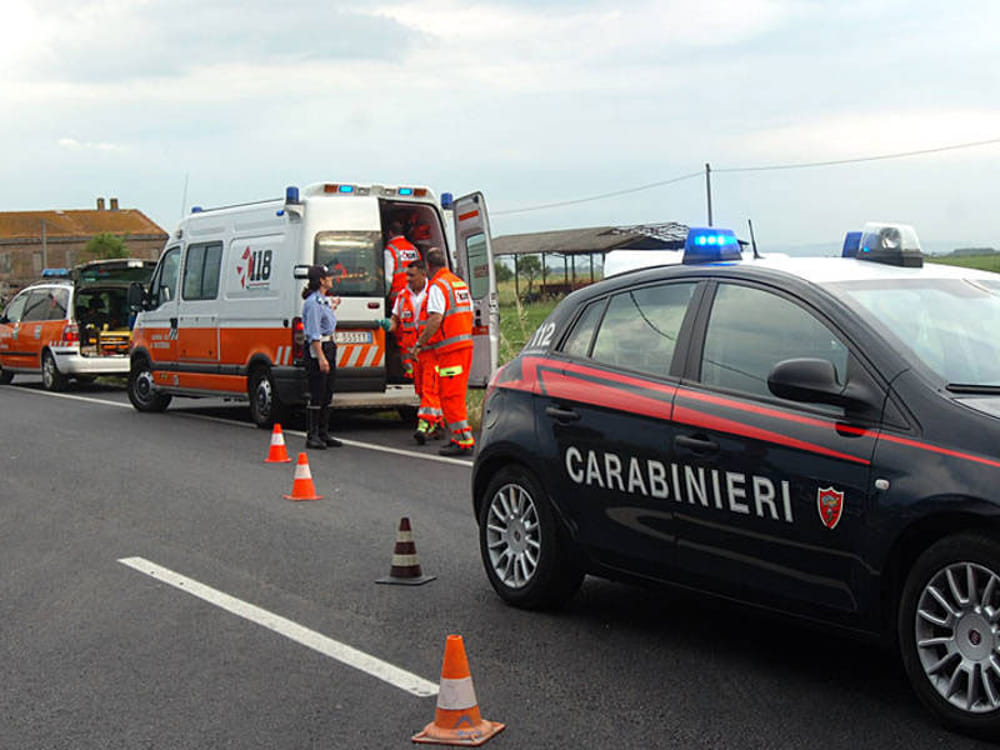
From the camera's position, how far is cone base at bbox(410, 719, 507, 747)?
4.58 metres

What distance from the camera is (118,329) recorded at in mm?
22516

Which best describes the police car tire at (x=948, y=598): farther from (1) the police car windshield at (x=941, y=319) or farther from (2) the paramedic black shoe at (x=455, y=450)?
(2) the paramedic black shoe at (x=455, y=450)

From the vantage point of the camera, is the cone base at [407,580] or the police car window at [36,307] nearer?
the cone base at [407,580]

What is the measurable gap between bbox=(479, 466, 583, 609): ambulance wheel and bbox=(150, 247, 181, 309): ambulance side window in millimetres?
10764

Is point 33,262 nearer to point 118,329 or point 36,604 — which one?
point 118,329

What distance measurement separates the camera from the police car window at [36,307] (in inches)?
898

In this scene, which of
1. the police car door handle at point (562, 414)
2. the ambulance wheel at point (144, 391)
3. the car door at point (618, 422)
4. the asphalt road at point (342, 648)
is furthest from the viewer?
the ambulance wheel at point (144, 391)

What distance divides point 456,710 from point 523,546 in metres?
1.87

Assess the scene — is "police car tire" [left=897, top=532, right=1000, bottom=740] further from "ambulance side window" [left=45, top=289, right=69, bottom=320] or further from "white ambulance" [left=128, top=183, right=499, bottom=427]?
"ambulance side window" [left=45, top=289, right=69, bottom=320]

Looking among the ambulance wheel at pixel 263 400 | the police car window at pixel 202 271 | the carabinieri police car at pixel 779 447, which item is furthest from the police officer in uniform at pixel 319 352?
the carabinieri police car at pixel 779 447

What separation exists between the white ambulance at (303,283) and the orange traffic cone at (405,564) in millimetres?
6728

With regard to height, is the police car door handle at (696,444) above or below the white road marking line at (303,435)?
above

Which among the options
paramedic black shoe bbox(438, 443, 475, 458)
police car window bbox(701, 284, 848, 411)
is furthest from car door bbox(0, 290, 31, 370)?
police car window bbox(701, 284, 848, 411)

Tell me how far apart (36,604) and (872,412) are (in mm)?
4311
